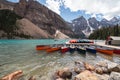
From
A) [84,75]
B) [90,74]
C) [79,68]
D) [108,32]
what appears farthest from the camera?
[108,32]

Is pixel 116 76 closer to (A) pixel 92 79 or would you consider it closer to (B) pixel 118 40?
(A) pixel 92 79

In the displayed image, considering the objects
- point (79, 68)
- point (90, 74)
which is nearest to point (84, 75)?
point (90, 74)

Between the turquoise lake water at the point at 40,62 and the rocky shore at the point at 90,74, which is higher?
the rocky shore at the point at 90,74

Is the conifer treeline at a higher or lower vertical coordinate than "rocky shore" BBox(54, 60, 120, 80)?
higher

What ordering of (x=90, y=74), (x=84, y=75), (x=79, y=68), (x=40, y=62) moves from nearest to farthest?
(x=84, y=75), (x=90, y=74), (x=79, y=68), (x=40, y=62)

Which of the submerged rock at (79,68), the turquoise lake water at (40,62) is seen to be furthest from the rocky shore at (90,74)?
the turquoise lake water at (40,62)

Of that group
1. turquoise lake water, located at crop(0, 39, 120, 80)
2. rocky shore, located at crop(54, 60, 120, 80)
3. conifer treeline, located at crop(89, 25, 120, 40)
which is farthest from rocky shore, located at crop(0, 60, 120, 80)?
conifer treeline, located at crop(89, 25, 120, 40)

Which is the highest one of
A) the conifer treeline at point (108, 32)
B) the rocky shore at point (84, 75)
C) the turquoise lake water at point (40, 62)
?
the conifer treeline at point (108, 32)

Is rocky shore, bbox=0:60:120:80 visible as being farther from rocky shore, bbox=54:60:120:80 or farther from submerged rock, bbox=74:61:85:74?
submerged rock, bbox=74:61:85:74

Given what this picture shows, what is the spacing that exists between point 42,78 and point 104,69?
318 inches

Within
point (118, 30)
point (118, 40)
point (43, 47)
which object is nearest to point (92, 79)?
point (43, 47)

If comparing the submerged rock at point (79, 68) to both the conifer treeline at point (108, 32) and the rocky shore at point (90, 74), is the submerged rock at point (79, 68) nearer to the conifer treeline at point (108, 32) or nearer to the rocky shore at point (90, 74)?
the rocky shore at point (90, 74)

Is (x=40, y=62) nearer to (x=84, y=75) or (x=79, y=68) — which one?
(x=79, y=68)

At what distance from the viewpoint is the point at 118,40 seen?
58719mm
